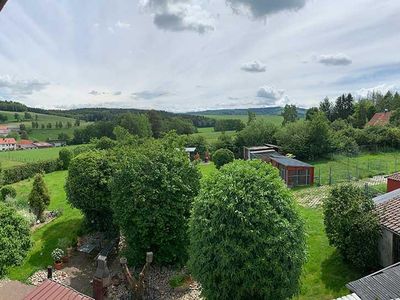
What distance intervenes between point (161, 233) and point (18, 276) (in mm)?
7239

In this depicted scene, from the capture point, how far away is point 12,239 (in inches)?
550

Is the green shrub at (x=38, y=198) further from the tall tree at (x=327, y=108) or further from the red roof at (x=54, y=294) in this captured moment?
the tall tree at (x=327, y=108)

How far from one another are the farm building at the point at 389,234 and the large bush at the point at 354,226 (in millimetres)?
242

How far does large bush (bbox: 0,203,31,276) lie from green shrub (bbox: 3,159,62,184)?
30.5 metres

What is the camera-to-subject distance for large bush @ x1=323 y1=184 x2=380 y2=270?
13.8 m

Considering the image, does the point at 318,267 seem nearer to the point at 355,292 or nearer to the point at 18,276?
the point at 355,292

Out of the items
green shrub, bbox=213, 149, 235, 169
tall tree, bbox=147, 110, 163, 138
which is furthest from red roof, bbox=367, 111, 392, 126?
tall tree, bbox=147, 110, 163, 138

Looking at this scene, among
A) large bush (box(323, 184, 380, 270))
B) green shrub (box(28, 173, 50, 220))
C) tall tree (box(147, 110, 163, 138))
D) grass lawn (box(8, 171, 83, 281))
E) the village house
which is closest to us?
large bush (box(323, 184, 380, 270))

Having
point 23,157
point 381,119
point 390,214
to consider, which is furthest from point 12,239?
point 381,119

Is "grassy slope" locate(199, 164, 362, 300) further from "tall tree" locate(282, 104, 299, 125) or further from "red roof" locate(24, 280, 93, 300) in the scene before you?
"tall tree" locate(282, 104, 299, 125)

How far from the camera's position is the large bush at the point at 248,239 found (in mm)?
9914

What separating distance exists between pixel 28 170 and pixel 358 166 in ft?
129

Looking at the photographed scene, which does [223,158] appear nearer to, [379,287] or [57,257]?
[57,257]

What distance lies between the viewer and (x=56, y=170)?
49.8 meters
